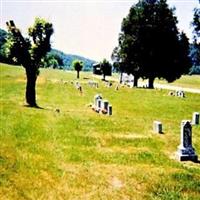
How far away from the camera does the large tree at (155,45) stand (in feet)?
234

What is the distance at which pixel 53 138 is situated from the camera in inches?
794

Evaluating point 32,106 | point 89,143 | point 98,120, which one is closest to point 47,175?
point 89,143

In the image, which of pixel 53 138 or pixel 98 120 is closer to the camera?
pixel 53 138

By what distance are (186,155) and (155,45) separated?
55.6 meters

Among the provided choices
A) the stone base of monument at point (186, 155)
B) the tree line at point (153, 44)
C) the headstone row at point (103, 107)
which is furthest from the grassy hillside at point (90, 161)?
the tree line at point (153, 44)

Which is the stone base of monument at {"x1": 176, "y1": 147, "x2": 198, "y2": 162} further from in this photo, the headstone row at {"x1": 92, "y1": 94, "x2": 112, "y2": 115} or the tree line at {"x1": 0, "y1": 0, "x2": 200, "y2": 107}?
the tree line at {"x1": 0, "y1": 0, "x2": 200, "y2": 107}

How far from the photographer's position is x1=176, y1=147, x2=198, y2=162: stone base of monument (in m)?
17.0

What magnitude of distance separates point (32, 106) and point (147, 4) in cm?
4501

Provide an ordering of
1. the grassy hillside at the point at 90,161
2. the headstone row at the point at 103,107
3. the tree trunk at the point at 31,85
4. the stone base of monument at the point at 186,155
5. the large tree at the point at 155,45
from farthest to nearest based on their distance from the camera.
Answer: the large tree at the point at 155,45
the tree trunk at the point at 31,85
the headstone row at the point at 103,107
the stone base of monument at the point at 186,155
the grassy hillside at the point at 90,161

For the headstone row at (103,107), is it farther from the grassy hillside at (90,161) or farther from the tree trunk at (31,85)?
the grassy hillside at (90,161)

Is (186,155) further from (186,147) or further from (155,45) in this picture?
(155,45)

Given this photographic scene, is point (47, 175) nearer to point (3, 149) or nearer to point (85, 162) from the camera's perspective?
point (85, 162)

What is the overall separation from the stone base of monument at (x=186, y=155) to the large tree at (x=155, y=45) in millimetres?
54471

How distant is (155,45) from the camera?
235ft
